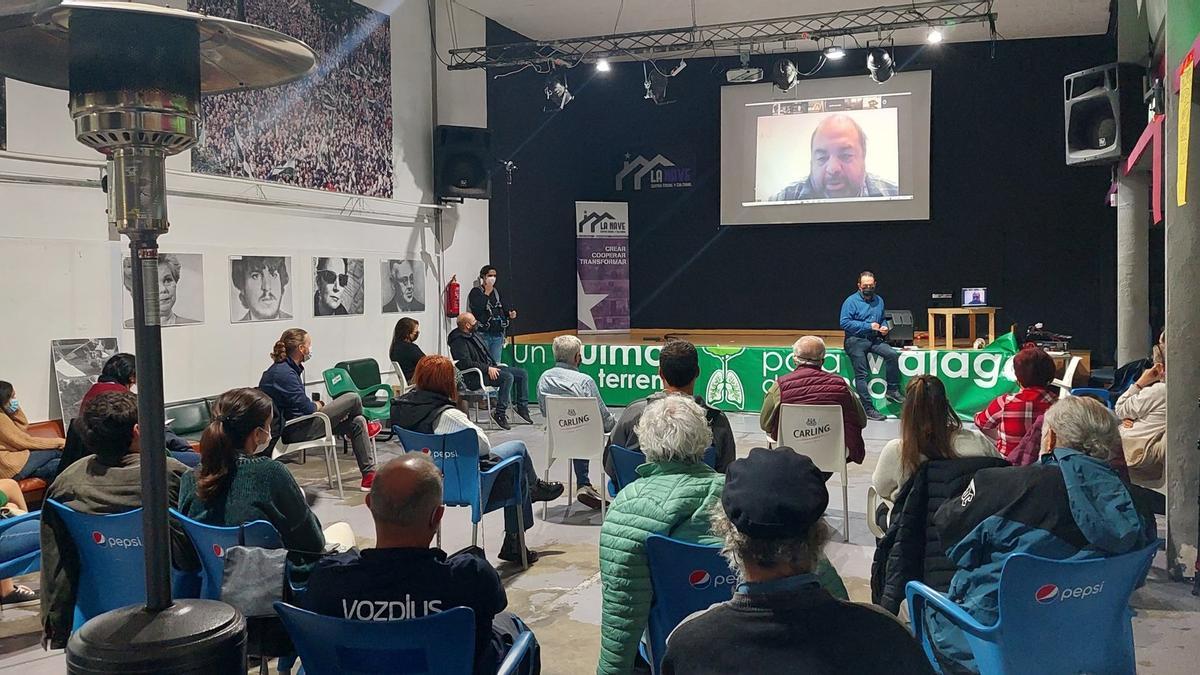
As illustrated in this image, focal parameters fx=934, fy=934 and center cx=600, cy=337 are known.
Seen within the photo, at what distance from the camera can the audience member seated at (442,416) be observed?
14.8 feet

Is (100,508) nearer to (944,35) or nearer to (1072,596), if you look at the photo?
(1072,596)

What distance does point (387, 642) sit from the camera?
178 centimetres

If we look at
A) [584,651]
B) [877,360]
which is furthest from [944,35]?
[584,651]

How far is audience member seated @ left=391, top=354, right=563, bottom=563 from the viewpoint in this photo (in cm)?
451

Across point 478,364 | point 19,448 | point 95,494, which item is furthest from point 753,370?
point 95,494

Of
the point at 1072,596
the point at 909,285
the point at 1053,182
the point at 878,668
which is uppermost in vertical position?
the point at 1053,182

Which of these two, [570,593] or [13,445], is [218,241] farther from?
[570,593]

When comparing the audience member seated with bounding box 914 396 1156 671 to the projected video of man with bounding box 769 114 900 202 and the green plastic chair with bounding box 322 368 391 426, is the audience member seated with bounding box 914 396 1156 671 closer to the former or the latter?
the green plastic chair with bounding box 322 368 391 426

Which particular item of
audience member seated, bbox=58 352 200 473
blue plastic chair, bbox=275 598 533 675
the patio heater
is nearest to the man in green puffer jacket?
blue plastic chair, bbox=275 598 533 675

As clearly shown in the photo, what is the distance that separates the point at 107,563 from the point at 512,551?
212 cm

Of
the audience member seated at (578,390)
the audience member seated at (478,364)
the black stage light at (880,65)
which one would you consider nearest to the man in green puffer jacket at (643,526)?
the audience member seated at (578,390)

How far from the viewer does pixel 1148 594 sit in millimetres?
3945

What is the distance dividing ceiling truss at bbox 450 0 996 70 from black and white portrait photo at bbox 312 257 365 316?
271cm

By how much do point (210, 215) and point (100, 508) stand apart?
496 centimetres
